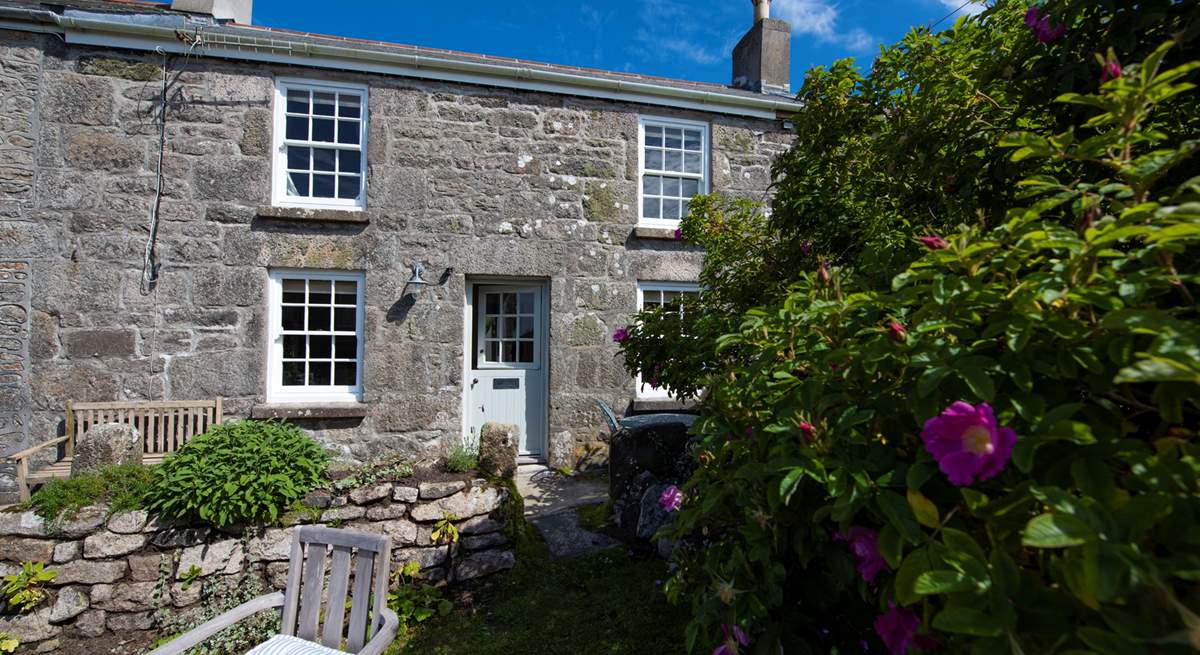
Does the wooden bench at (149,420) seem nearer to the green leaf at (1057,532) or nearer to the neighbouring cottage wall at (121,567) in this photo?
the neighbouring cottage wall at (121,567)

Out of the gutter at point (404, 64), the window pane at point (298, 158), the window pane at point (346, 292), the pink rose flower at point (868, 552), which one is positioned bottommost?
the pink rose flower at point (868, 552)

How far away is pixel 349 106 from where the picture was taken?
640cm

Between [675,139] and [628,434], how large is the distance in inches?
176

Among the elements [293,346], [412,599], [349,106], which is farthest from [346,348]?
[412,599]

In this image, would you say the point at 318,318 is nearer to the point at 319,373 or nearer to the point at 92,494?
the point at 319,373

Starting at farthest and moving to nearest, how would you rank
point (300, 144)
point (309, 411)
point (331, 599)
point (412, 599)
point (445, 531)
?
point (300, 144)
point (309, 411)
point (445, 531)
point (412, 599)
point (331, 599)

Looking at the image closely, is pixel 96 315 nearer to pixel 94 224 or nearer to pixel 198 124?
pixel 94 224

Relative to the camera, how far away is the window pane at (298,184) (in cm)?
629

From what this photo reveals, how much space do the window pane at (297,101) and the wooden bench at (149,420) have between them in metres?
3.36

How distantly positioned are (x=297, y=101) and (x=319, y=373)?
3146 millimetres

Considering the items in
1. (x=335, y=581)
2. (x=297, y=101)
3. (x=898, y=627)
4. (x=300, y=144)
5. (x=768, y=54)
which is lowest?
(x=335, y=581)

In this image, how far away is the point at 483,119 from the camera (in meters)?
6.66

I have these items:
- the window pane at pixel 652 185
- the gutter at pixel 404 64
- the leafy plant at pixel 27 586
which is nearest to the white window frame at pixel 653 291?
the window pane at pixel 652 185

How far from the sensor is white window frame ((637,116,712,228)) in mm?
7125
